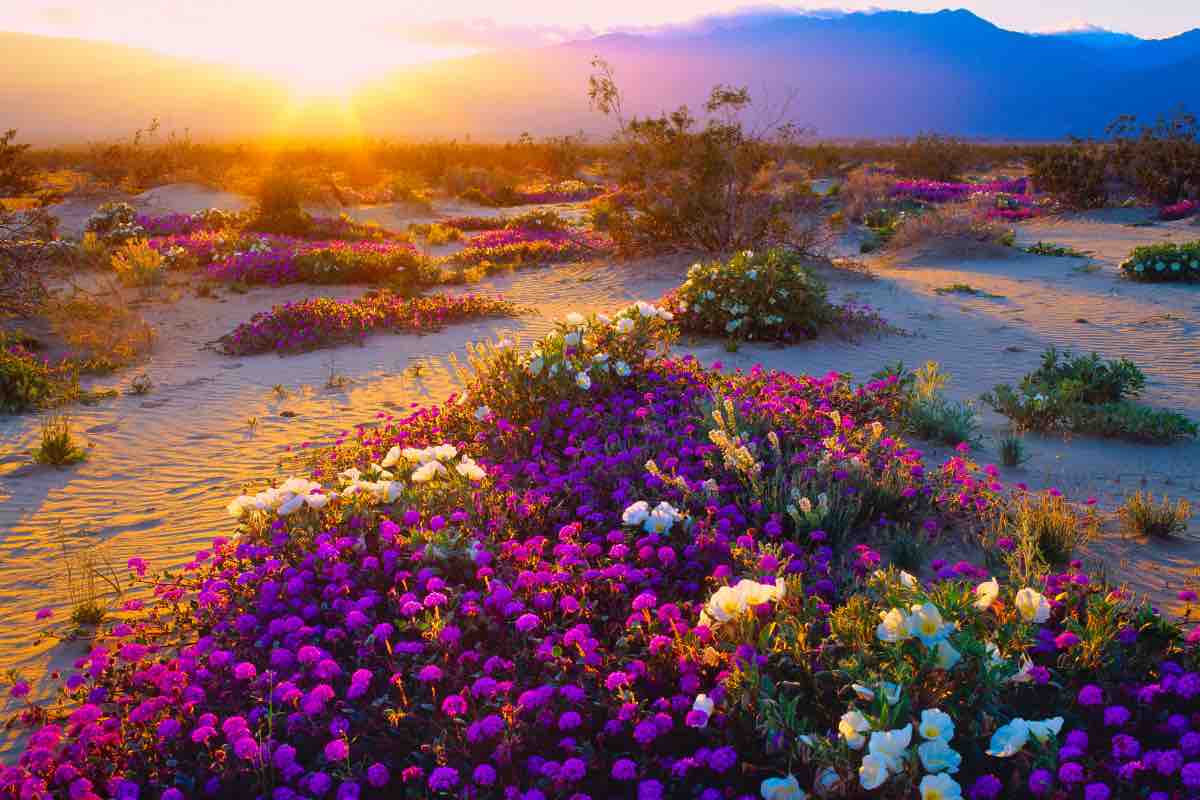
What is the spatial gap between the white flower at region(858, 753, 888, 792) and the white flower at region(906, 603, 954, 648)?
0.52 m

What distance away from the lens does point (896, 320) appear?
10.8 meters

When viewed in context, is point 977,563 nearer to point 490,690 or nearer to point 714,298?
point 490,690

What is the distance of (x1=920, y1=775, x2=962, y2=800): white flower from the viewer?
85.8 inches

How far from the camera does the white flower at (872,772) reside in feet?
7.22

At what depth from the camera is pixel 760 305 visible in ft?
32.3

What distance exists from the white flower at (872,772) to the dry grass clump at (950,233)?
15.9 meters

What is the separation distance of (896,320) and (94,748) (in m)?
10.2

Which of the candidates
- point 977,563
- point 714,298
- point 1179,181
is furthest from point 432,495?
point 1179,181

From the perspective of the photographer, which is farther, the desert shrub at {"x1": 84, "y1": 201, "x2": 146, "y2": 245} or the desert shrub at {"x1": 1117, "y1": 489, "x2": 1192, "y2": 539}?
the desert shrub at {"x1": 84, "y1": 201, "x2": 146, "y2": 245}

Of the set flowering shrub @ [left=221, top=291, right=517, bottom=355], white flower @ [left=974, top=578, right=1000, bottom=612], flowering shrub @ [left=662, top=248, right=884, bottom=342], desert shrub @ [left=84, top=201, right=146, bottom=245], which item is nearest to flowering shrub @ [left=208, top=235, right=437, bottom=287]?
flowering shrub @ [left=221, top=291, right=517, bottom=355]

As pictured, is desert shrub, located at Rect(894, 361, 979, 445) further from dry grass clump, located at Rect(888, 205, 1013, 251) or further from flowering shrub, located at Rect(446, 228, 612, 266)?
flowering shrub, located at Rect(446, 228, 612, 266)

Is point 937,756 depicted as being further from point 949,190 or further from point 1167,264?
point 949,190

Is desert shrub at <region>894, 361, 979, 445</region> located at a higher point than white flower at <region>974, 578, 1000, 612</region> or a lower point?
lower

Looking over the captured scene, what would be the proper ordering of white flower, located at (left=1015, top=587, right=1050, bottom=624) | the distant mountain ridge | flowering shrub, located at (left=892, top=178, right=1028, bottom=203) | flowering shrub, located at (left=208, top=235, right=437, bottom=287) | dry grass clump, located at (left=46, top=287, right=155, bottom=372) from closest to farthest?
white flower, located at (left=1015, top=587, right=1050, bottom=624), dry grass clump, located at (left=46, top=287, right=155, bottom=372), flowering shrub, located at (left=208, top=235, right=437, bottom=287), flowering shrub, located at (left=892, top=178, right=1028, bottom=203), the distant mountain ridge
